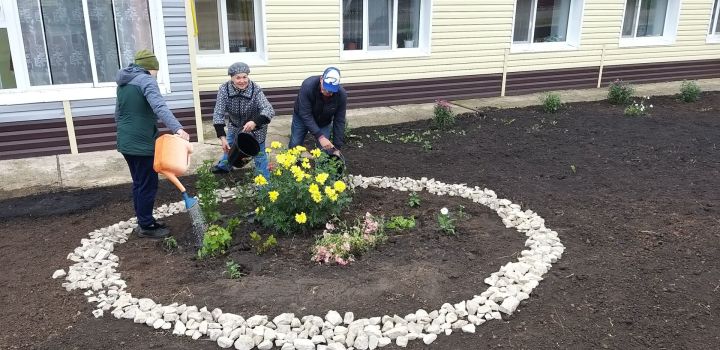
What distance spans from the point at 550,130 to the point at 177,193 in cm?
518

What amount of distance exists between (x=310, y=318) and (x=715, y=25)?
1343cm

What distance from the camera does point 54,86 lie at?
22.0 feet

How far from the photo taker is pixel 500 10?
400 inches

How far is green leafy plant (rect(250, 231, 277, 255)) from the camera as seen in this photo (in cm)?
419

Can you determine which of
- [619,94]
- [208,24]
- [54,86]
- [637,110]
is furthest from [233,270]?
[619,94]

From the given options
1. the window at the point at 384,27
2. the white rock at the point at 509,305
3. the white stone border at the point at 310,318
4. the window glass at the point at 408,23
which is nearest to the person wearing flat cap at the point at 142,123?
the white stone border at the point at 310,318

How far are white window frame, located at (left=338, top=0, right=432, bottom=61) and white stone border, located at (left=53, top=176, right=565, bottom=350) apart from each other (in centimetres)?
599

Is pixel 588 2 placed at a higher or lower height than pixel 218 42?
higher

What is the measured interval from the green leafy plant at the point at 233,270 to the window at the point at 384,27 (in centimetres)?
601

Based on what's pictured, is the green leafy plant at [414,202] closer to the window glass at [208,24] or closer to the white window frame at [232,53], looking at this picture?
the white window frame at [232,53]

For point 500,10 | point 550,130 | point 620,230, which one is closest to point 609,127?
point 550,130

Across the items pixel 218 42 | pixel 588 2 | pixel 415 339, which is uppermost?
pixel 588 2

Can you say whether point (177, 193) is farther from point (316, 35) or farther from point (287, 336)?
point (316, 35)

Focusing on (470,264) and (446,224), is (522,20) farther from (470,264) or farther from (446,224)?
(470,264)
